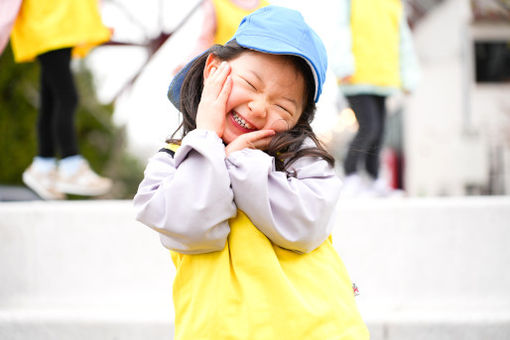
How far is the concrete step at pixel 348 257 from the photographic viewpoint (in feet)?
8.05

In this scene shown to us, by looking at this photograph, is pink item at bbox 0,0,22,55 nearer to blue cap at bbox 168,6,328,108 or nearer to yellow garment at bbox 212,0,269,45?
yellow garment at bbox 212,0,269,45

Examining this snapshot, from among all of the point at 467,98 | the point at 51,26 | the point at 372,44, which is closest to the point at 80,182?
the point at 51,26

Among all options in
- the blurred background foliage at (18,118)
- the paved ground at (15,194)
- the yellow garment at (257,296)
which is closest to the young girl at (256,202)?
the yellow garment at (257,296)

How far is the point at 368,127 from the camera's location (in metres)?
3.66

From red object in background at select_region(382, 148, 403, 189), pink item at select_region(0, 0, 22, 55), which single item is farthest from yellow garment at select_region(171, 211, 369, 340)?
red object in background at select_region(382, 148, 403, 189)

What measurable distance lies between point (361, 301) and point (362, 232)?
32cm

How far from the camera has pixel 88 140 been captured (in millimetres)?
13406

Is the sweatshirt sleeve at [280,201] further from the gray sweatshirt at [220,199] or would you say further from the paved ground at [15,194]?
the paved ground at [15,194]

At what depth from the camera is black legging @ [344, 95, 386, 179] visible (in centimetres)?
363

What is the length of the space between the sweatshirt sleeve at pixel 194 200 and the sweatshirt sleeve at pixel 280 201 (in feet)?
0.13

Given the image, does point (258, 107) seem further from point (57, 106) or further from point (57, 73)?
point (57, 106)

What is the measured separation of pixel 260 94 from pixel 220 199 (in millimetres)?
318

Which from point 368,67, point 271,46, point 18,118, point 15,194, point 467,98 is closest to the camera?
point 271,46

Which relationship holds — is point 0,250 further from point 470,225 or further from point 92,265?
point 470,225
